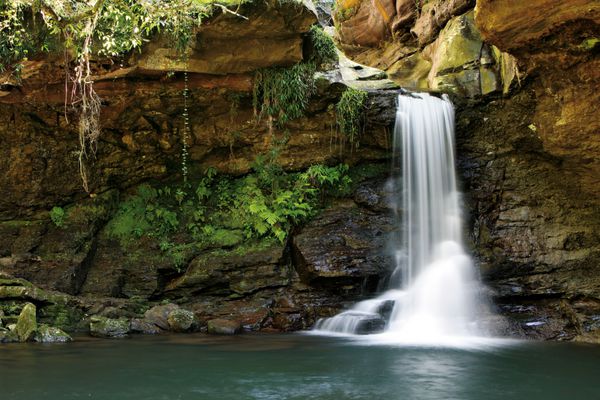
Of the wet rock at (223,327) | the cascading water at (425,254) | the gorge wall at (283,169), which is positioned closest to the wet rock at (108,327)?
the gorge wall at (283,169)

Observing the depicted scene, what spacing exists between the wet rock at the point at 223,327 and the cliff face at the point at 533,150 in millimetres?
4991

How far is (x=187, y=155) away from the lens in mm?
11922

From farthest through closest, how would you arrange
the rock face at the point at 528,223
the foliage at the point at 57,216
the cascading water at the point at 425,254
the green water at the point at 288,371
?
the foliage at the point at 57,216 < the rock face at the point at 528,223 < the cascading water at the point at 425,254 < the green water at the point at 288,371

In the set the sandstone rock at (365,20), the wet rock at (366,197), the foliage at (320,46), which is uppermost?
the sandstone rock at (365,20)

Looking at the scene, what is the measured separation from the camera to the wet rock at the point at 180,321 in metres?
8.78

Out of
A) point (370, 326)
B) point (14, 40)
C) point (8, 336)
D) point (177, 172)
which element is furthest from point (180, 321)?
point (14, 40)

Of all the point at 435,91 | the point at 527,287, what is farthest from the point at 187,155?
the point at 527,287

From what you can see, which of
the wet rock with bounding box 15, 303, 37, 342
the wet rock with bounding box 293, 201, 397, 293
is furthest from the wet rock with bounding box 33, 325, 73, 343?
the wet rock with bounding box 293, 201, 397, 293

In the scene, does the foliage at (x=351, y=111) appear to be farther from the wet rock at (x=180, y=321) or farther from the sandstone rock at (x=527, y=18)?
the wet rock at (x=180, y=321)

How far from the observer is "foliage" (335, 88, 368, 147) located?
1065 centimetres

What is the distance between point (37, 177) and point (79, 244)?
187cm

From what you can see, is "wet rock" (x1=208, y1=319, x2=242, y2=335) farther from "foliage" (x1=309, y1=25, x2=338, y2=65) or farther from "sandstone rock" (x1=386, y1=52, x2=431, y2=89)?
"sandstone rock" (x1=386, y1=52, x2=431, y2=89)

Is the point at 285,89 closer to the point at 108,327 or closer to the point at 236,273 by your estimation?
the point at 236,273

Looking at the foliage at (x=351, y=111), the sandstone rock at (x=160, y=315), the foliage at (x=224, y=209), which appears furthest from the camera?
the foliage at (x=224, y=209)
